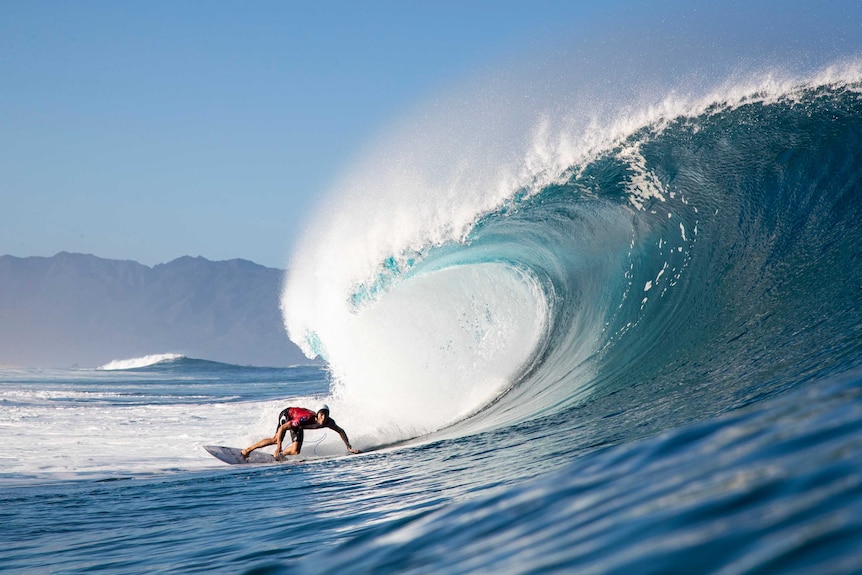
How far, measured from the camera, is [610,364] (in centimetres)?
848

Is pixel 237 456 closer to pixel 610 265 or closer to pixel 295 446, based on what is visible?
pixel 295 446

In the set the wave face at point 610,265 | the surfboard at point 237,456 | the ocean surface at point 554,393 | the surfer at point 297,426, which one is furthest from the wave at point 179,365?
the surfer at point 297,426

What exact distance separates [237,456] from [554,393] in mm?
3447

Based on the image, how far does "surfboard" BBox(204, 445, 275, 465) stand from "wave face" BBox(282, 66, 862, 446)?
171cm

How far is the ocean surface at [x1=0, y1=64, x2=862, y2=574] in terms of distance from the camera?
6.61ft

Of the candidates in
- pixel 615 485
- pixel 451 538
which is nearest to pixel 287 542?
pixel 451 538

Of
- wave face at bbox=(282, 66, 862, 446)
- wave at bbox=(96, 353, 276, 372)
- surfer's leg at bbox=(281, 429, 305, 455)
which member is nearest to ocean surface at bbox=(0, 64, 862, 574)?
wave face at bbox=(282, 66, 862, 446)

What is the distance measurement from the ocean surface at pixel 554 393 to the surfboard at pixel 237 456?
21 cm

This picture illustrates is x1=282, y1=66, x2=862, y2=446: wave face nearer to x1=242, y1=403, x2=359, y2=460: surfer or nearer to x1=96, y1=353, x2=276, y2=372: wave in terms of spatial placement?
x1=242, y1=403, x2=359, y2=460: surfer

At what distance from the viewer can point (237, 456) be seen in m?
8.52

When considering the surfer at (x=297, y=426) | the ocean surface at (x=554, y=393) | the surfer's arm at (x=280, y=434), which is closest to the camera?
the ocean surface at (x=554, y=393)

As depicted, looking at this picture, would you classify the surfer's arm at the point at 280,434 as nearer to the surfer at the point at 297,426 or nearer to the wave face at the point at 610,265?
the surfer at the point at 297,426

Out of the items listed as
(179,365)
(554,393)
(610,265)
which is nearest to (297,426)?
(554,393)

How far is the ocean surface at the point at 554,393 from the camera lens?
2.01 m
